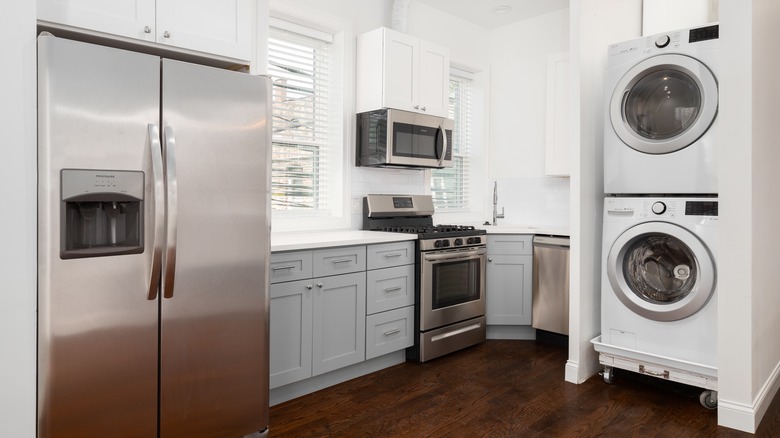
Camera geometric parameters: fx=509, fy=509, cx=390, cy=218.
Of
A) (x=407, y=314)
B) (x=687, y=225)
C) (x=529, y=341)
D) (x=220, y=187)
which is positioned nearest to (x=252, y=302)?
(x=220, y=187)

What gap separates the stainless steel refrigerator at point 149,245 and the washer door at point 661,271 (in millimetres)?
2141

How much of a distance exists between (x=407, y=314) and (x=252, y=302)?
145 cm

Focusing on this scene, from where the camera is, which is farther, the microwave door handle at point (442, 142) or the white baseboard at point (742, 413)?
the microwave door handle at point (442, 142)

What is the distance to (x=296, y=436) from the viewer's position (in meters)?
2.45

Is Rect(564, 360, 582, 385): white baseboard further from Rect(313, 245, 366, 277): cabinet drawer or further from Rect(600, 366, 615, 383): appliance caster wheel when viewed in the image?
Rect(313, 245, 366, 277): cabinet drawer

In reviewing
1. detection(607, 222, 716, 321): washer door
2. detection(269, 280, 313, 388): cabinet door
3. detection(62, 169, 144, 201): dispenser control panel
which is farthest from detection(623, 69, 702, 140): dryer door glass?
detection(62, 169, 144, 201): dispenser control panel

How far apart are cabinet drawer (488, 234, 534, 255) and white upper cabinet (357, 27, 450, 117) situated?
1.15 meters

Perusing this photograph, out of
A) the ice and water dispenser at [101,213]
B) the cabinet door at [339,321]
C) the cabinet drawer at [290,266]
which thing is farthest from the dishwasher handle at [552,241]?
the ice and water dispenser at [101,213]

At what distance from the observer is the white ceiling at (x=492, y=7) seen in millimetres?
4371

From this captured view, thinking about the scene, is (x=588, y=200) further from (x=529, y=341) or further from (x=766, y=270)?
(x=529, y=341)

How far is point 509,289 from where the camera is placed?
4133mm

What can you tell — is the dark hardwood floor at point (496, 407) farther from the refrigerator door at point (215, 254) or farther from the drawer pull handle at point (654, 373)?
the refrigerator door at point (215, 254)

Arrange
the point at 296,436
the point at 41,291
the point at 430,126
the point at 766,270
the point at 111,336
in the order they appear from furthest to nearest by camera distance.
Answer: the point at 430,126 → the point at 766,270 → the point at 296,436 → the point at 111,336 → the point at 41,291

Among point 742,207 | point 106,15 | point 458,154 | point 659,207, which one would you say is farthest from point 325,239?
point 458,154
